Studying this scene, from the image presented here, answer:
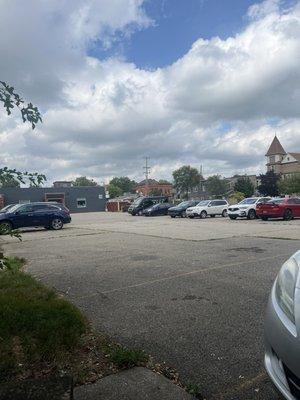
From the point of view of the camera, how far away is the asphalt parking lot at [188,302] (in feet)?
11.7

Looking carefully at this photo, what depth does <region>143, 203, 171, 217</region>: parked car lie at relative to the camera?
41312 mm

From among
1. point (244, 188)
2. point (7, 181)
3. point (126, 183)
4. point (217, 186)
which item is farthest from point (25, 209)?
point (126, 183)

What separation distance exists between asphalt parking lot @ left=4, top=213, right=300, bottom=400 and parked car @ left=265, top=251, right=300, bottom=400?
0.57 metres

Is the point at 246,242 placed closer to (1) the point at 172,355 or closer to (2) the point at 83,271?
(2) the point at 83,271

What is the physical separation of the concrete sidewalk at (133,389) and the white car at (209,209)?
31.3 meters

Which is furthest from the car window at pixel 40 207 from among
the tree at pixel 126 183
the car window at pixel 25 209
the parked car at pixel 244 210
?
the tree at pixel 126 183

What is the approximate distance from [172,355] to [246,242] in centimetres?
954

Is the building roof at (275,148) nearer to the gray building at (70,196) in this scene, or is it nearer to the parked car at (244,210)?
the gray building at (70,196)

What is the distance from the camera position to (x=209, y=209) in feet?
114

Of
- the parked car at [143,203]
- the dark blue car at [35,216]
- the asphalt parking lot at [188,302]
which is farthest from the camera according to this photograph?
the parked car at [143,203]

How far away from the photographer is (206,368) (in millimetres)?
3549

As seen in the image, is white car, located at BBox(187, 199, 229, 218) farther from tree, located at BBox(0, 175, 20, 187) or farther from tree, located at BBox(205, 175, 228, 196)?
tree, located at BBox(205, 175, 228, 196)

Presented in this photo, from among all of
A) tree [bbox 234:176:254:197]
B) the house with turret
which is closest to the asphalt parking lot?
tree [bbox 234:176:254:197]

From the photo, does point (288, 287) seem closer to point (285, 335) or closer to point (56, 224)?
point (285, 335)
